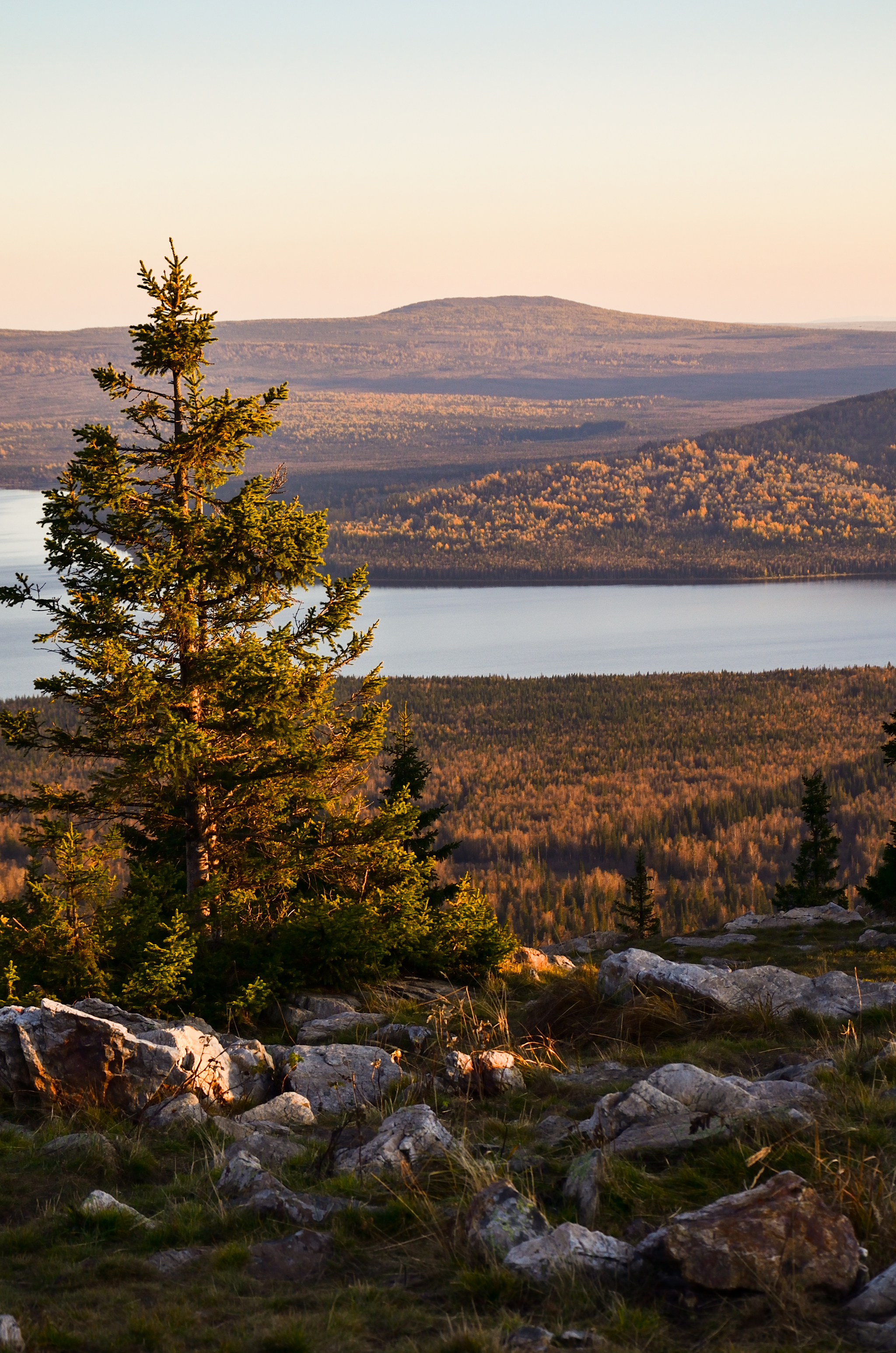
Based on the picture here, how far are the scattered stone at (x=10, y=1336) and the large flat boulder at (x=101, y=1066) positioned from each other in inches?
152

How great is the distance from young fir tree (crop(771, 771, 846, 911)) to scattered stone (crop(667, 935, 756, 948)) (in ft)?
61.7

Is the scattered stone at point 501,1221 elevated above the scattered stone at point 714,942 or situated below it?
above

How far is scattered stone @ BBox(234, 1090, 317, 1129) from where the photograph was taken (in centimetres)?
961

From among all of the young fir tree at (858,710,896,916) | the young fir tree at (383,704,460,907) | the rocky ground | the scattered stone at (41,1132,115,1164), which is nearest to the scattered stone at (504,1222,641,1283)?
the rocky ground

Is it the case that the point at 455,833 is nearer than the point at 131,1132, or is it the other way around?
the point at 131,1132

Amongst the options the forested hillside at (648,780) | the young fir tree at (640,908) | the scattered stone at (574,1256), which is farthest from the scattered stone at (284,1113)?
the forested hillside at (648,780)

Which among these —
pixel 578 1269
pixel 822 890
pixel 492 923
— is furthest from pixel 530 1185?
pixel 822 890

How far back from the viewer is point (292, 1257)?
682cm

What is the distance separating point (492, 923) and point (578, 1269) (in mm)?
11419

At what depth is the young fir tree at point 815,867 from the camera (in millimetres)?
45688

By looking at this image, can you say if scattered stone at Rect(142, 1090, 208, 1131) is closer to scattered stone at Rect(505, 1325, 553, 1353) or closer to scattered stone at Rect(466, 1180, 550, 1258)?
scattered stone at Rect(466, 1180, 550, 1258)

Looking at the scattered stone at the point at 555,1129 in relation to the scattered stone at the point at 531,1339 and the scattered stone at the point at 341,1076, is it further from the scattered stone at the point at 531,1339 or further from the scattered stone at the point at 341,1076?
the scattered stone at the point at 531,1339

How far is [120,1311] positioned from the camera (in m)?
6.27

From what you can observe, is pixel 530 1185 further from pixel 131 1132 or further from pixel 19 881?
pixel 19 881
